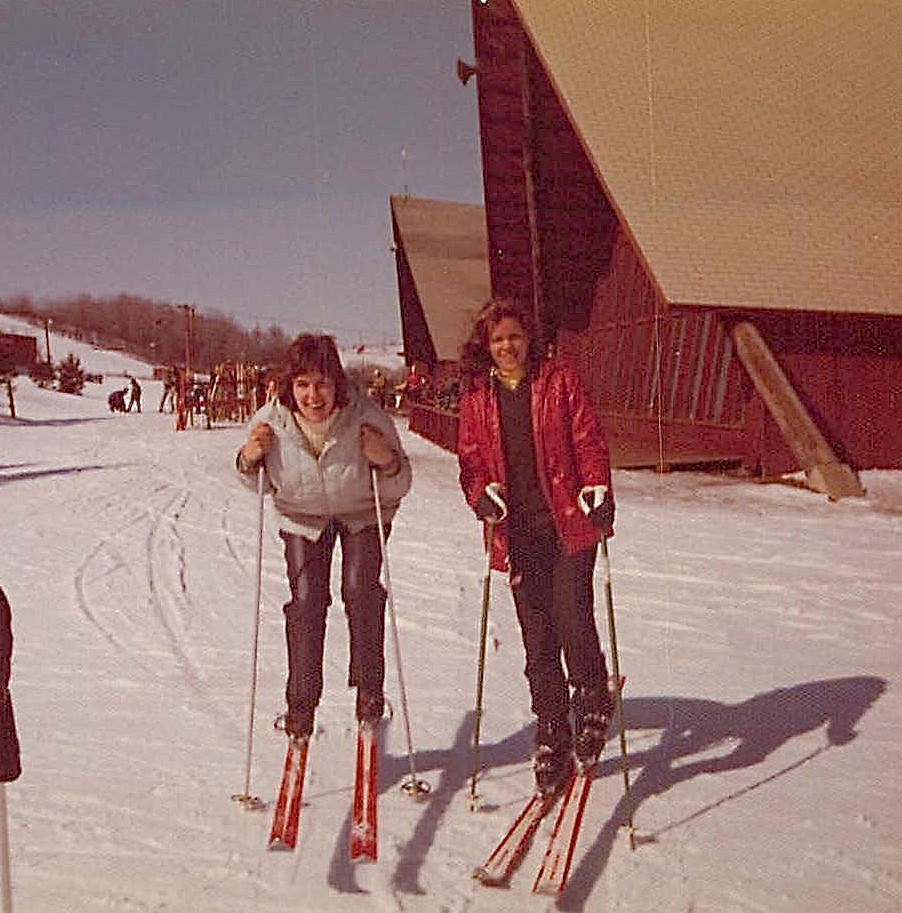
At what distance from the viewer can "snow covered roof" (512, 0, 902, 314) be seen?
11.5 metres

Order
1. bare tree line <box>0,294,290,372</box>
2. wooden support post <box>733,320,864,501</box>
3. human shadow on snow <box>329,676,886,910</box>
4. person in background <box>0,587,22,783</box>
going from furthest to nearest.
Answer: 1. wooden support post <box>733,320,864,501</box>
2. bare tree line <box>0,294,290,372</box>
3. human shadow on snow <box>329,676,886,910</box>
4. person in background <box>0,587,22,783</box>

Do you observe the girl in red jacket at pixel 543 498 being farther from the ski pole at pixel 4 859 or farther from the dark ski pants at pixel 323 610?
the ski pole at pixel 4 859

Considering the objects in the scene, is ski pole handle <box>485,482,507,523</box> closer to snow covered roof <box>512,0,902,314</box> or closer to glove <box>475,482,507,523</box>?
glove <box>475,482,507,523</box>

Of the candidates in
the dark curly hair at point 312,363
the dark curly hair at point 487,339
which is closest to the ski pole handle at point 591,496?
the dark curly hair at point 487,339

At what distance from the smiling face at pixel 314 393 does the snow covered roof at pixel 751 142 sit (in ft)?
27.1

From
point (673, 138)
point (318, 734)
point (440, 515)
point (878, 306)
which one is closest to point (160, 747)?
point (318, 734)

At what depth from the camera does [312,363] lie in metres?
3.38

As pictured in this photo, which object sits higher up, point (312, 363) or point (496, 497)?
point (312, 363)

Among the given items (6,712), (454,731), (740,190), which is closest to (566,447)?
(454,731)

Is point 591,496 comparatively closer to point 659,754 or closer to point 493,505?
point 493,505

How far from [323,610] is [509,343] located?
4.17 ft

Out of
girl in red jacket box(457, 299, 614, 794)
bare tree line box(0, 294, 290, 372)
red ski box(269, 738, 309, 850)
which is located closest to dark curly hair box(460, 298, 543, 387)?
girl in red jacket box(457, 299, 614, 794)

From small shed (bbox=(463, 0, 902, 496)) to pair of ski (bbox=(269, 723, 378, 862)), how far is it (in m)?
8.55

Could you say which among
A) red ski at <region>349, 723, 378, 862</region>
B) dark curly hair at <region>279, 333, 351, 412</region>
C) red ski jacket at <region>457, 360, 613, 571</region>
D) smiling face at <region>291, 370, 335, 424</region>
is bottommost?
red ski at <region>349, 723, 378, 862</region>
